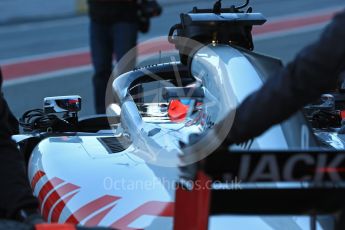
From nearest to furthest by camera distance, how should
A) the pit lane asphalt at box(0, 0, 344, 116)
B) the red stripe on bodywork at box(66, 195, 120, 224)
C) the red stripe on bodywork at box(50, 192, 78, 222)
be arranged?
the red stripe on bodywork at box(66, 195, 120, 224), the red stripe on bodywork at box(50, 192, 78, 222), the pit lane asphalt at box(0, 0, 344, 116)

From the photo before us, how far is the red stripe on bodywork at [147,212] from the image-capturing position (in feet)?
9.47

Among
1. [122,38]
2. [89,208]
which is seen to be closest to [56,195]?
[89,208]

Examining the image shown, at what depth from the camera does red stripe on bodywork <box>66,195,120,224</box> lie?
302cm

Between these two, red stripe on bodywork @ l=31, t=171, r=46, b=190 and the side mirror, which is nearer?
red stripe on bodywork @ l=31, t=171, r=46, b=190

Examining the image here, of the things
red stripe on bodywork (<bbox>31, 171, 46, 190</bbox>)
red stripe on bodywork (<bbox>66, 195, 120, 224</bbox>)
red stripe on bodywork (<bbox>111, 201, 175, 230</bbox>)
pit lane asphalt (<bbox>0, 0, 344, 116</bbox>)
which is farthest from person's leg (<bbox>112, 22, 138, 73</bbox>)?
red stripe on bodywork (<bbox>111, 201, 175, 230</bbox>)

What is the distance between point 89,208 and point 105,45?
4.38 m

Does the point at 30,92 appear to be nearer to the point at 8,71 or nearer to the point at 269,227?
the point at 8,71

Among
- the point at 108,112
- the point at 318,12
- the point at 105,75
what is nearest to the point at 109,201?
the point at 108,112

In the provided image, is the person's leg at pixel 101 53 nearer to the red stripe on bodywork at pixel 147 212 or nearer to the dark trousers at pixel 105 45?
the dark trousers at pixel 105 45

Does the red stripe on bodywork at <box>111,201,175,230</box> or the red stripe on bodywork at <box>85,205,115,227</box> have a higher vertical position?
the red stripe on bodywork at <box>111,201,175,230</box>

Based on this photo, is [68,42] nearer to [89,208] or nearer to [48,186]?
[48,186]

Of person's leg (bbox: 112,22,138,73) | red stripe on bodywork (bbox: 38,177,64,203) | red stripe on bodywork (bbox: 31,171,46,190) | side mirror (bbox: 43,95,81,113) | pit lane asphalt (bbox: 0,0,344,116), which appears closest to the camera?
red stripe on bodywork (bbox: 38,177,64,203)

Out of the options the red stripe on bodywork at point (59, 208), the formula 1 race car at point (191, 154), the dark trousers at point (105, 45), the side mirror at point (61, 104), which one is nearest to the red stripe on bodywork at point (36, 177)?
the formula 1 race car at point (191, 154)

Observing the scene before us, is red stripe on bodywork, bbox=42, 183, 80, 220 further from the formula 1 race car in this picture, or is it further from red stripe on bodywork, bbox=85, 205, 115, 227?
red stripe on bodywork, bbox=85, 205, 115, 227
